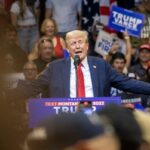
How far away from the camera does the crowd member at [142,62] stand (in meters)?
9.49

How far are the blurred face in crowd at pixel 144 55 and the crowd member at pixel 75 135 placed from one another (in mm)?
8199

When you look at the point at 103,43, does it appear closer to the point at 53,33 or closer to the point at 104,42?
the point at 104,42

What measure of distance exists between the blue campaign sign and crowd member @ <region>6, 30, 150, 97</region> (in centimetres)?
390

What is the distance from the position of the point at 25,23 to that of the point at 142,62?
6.88ft

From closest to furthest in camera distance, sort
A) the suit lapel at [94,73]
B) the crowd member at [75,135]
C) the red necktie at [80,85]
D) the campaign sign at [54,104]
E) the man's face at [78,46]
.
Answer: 1. the crowd member at [75,135]
2. the campaign sign at [54,104]
3. the red necktie at [80,85]
4. the suit lapel at [94,73]
5. the man's face at [78,46]

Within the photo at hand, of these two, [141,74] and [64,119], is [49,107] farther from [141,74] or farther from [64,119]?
[141,74]

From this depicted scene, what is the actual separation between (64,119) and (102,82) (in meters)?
4.34

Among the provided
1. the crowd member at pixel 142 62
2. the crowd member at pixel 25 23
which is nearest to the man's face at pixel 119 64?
the crowd member at pixel 142 62

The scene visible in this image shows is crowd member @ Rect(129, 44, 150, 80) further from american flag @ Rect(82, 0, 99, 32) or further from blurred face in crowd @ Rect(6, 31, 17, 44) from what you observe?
blurred face in crowd @ Rect(6, 31, 17, 44)

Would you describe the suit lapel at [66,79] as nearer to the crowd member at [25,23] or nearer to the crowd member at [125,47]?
the crowd member at [125,47]

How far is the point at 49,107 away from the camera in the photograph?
17.4ft

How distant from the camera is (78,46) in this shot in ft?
20.5

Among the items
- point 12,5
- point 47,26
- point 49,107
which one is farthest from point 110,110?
point 12,5

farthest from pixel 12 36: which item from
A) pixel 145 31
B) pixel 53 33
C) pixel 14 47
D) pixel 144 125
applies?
pixel 144 125
